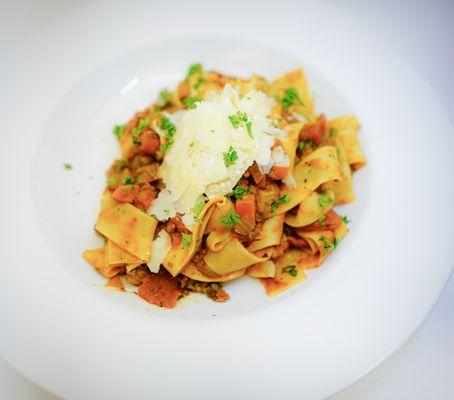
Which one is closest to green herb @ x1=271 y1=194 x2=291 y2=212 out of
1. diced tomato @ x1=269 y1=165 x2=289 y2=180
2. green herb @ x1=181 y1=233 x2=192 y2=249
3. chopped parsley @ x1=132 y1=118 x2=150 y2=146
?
diced tomato @ x1=269 y1=165 x2=289 y2=180

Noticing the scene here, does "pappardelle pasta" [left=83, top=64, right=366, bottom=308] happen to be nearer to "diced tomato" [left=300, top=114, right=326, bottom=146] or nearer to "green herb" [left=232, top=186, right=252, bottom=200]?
"green herb" [left=232, top=186, right=252, bottom=200]

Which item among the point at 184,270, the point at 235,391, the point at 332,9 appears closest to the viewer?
the point at 235,391

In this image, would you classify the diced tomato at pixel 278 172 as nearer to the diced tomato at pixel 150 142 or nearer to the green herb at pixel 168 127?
the green herb at pixel 168 127

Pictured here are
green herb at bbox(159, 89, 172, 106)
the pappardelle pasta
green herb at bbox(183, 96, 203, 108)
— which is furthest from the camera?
green herb at bbox(159, 89, 172, 106)

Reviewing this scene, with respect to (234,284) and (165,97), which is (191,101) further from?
(234,284)

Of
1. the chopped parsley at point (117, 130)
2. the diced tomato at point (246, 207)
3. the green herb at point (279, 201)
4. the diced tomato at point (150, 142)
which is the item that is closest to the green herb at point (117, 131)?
the chopped parsley at point (117, 130)

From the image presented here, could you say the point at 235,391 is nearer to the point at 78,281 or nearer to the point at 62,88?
the point at 78,281

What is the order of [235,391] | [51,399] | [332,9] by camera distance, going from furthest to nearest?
[332,9] → [51,399] → [235,391]

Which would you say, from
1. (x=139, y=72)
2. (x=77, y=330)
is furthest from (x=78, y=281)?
(x=139, y=72)
